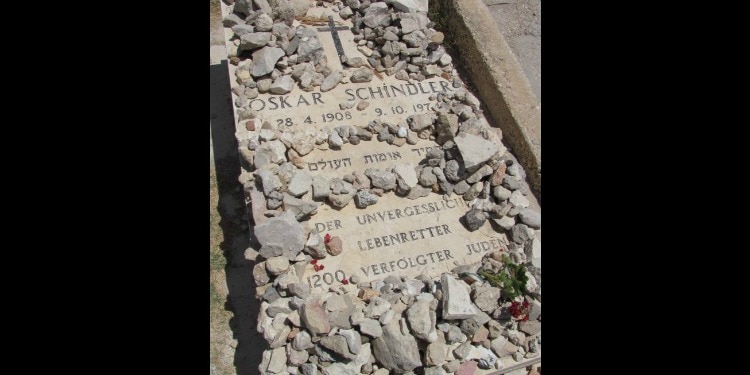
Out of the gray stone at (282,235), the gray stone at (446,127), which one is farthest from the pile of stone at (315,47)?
the gray stone at (282,235)

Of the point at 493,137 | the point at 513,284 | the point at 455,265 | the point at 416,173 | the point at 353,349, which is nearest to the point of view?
the point at 353,349

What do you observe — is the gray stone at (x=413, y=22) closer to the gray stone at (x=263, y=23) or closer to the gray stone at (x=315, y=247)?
the gray stone at (x=263, y=23)

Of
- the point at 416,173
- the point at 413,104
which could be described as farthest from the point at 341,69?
the point at 416,173

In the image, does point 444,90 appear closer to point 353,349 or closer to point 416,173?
point 416,173

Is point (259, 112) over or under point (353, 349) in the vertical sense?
over

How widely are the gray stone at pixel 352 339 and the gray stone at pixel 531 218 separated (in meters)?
1.35

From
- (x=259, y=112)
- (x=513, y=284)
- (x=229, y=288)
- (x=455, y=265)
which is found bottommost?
(x=229, y=288)

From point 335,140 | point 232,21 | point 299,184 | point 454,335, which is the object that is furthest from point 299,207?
point 232,21

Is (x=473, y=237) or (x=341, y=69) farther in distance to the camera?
(x=341, y=69)

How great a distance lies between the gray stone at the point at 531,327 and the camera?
277 centimetres

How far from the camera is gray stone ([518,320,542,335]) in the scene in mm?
2773

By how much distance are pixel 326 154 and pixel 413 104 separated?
799 millimetres

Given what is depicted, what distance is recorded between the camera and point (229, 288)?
3.62m

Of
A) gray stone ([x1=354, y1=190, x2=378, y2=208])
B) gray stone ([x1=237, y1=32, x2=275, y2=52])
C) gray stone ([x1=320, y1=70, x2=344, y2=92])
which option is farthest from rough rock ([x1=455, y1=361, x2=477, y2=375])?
gray stone ([x1=237, y1=32, x2=275, y2=52])
